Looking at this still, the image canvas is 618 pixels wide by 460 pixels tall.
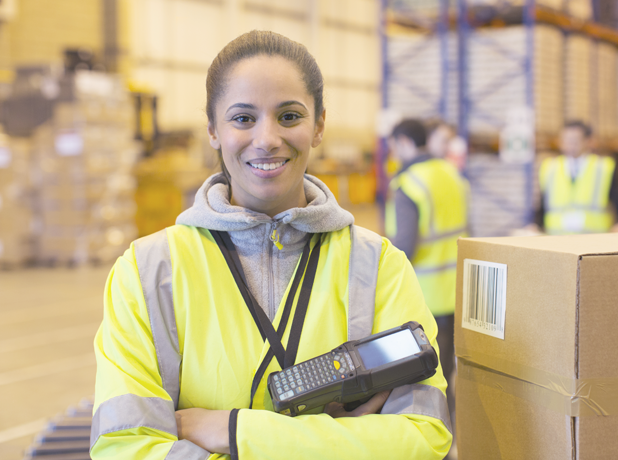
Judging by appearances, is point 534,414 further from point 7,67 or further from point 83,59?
Answer: point 7,67

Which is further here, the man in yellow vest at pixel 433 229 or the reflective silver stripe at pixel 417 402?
the man in yellow vest at pixel 433 229

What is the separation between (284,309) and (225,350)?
144mm

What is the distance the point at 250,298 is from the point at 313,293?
0.43 ft

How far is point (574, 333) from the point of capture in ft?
3.63

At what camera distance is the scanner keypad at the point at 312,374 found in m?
1.18

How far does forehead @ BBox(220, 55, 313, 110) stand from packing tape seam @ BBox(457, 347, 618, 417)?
70 cm

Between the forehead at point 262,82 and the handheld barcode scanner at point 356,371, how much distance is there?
525 millimetres

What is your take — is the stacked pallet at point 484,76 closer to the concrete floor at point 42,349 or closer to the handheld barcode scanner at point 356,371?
the concrete floor at point 42,349

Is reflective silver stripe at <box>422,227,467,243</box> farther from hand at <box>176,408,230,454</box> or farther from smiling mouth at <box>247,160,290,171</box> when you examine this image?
hand at <box>176,408,230,454</box>

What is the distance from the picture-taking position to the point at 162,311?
4.05ft

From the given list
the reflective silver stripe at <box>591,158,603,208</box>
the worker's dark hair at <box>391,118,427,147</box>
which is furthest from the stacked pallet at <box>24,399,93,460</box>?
the reflective silver stripe at <box>591,158,603,208</box>

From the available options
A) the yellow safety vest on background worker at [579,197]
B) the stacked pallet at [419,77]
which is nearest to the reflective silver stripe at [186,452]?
the yellow safety vest on background worker at [579,197]

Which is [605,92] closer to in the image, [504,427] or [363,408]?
[504,427]

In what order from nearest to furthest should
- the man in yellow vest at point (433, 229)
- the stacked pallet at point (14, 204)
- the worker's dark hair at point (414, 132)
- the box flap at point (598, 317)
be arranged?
the box flap at point (598, 317)
the man in yellow vest at point (433, 229)
the worker's dark hair at point (414, 132)
the stacked pallet at point (14, 204)
